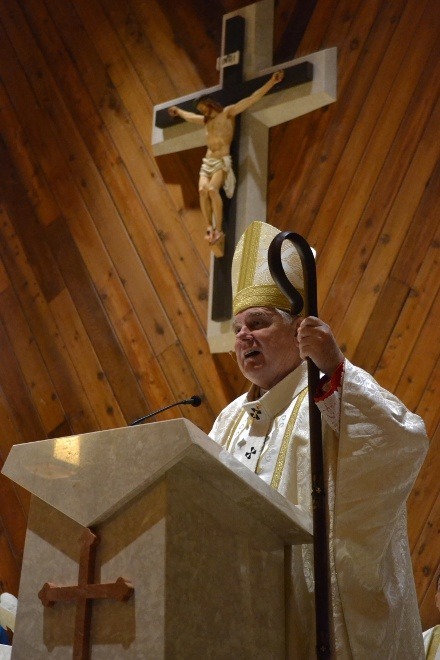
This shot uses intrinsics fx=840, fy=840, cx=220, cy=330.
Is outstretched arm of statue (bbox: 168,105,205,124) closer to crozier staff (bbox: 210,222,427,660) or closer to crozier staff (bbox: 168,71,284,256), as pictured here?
crozier staff (bbox: 168,71,284,256)

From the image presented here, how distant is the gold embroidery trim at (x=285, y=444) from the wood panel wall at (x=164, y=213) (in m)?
1.30

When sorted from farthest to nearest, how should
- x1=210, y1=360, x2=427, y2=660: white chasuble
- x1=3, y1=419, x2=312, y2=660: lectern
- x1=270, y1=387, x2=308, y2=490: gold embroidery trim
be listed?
x1=270, y1=387, x2=308, y2=490: gold embroidery trim
x1=210, y1=360, x2=427, y2=660: white chasuble
x1=3, y1=419, x2=312, y2=660: lectern

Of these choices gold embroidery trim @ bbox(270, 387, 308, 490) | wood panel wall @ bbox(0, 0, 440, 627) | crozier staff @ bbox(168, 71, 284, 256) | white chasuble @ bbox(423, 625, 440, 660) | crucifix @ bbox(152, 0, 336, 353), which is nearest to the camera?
gold embroidery trim @ bbox(270, 387, 308, 490)

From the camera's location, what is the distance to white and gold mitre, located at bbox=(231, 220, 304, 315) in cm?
240

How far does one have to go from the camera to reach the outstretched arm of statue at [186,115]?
4259 mm

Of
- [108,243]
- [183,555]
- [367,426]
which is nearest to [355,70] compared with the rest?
[108,243]

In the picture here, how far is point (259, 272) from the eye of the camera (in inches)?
98.3

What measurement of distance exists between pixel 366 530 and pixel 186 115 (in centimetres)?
300

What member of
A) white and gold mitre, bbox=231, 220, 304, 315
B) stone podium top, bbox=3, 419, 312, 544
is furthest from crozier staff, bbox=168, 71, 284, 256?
stone podium top, bbox=3, 419, 312, 544

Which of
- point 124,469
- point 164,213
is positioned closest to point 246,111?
point 164,213

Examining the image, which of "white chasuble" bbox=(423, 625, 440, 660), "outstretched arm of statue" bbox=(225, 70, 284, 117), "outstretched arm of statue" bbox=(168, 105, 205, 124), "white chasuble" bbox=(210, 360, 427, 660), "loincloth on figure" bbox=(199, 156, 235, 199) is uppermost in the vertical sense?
"outstretched arm of statue" bbox=(225, 70, 284, 117)

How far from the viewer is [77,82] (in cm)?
507

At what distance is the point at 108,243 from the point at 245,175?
975mm

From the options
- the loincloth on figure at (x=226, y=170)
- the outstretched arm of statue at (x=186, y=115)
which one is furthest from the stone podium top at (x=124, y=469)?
the outstretched arm of statue at (x=186, y=115)
